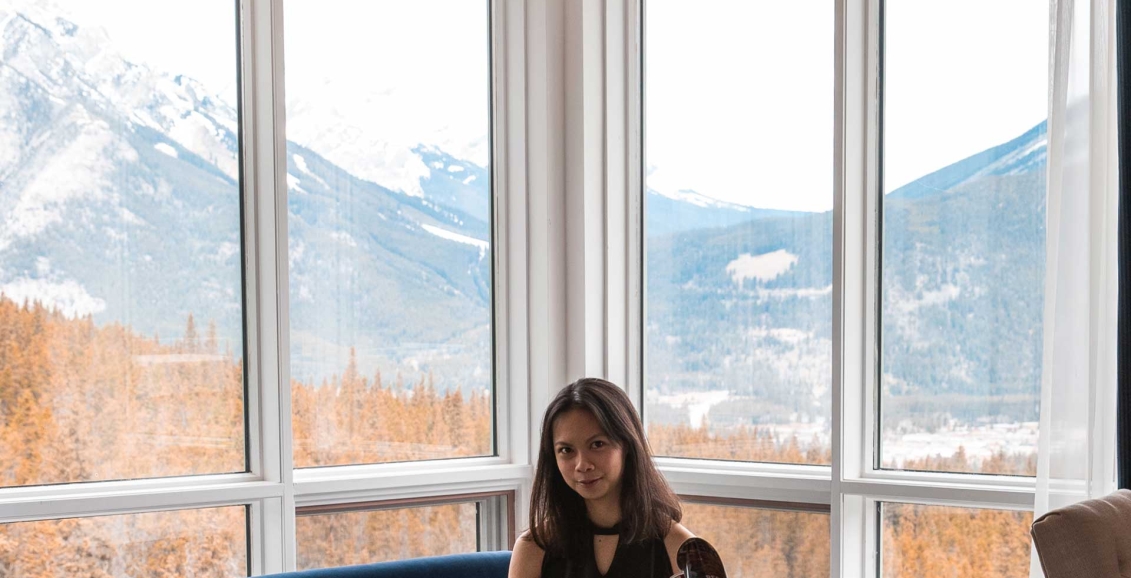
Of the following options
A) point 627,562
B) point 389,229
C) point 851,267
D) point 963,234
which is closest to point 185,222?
point 389,229

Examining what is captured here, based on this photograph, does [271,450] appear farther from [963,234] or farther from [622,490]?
[963,234]

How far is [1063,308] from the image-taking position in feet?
7.03

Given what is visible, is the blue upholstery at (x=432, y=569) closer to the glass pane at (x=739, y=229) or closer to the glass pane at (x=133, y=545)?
the glass pane at (x=133, y=545)

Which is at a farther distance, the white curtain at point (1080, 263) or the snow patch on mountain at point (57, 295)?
the snow patch on mountain at point (57, 295)

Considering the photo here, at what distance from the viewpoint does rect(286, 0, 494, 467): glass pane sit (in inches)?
110

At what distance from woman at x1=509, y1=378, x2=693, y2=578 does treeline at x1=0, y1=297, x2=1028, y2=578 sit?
3.00 ft

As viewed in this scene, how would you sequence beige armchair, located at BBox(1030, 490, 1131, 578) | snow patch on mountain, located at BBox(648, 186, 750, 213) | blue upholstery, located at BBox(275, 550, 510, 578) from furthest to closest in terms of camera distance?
snow patch on mountain, located at BBox(648, 186, 750, 213) → blue upholstery, located at BBox(275, 550, 510, 578) → beige armchair, located at BBox(1030, 490, 1131, 578)

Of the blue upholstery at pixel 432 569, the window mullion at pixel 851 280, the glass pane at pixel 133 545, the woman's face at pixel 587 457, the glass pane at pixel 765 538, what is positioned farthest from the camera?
the glass pane at pixel 765 538

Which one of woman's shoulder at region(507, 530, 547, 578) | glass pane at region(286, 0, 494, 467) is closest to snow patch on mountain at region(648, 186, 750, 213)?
glass pane at region(286, 0, 494, 467)

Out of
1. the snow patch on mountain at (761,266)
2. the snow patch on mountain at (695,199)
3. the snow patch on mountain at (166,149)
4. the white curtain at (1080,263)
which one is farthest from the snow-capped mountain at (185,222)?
the white curtain at (1080,263)

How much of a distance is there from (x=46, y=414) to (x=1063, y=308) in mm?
2368

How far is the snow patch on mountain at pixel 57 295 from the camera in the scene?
2.45 m

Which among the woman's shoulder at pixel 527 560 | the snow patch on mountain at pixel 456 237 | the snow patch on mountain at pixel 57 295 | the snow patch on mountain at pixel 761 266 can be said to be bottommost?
the woman's shoulder at pixel 527 560

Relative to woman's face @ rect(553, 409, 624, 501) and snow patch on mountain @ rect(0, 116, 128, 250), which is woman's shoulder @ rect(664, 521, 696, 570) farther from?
snow patch on mountain @ rect(0, 116, 128, 250)
